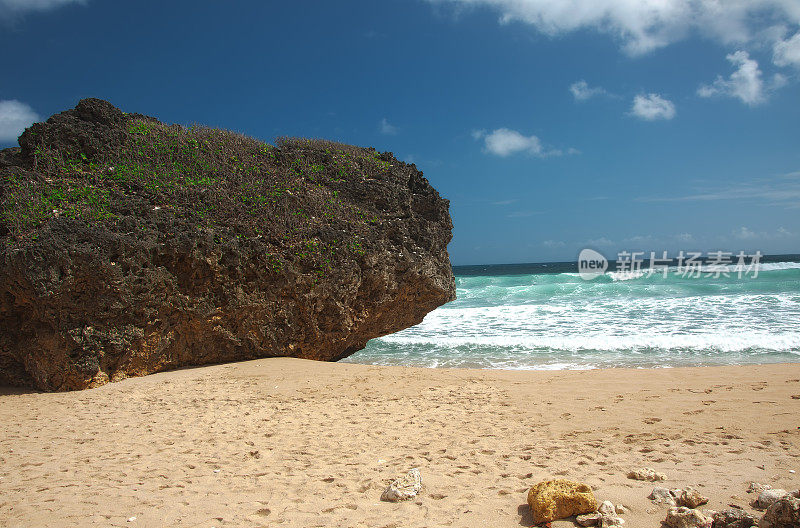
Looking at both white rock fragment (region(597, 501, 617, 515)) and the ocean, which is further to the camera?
the ocean

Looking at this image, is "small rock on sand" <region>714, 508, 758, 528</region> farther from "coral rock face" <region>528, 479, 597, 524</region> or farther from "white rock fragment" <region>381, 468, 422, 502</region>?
"white rock fragment" <region>381, 468, 422, 502</region>

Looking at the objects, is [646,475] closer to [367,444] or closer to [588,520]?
[588,520]

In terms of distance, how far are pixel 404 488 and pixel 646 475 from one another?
1.95 meters

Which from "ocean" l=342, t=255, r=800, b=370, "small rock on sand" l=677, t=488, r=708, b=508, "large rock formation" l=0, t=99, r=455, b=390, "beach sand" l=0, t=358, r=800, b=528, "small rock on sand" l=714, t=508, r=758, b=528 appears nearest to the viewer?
"small rock on sand" l=714, t=508, r=758, b=528

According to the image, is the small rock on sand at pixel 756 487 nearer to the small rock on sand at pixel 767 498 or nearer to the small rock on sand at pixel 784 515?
the small rock on sand at pixel 767 498

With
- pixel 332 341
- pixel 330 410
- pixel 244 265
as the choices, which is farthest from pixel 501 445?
pixel 244 265

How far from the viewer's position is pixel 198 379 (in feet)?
23.8

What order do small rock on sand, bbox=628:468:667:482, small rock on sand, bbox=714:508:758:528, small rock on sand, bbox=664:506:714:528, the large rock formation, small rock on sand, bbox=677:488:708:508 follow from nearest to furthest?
small rock on sand, bbox=714:508:758:528 < small rock on sand, bbox=664:506:714:528 < small rock on sand, bbox=677:488:708:508 < small rock on sand, bbox=628:468:667:482 < the large rock formation

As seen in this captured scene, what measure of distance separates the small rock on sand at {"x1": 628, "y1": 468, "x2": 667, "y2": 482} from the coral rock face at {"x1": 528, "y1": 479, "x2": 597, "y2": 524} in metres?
0.77

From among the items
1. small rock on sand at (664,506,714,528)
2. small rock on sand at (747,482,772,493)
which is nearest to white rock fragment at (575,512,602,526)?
small rock on sand at (664,506,714,528)

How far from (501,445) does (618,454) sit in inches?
42.9

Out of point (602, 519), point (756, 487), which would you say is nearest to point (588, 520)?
point (602, 519)

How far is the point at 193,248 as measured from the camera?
25.1ft

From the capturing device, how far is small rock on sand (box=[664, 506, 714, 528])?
8.87ft
